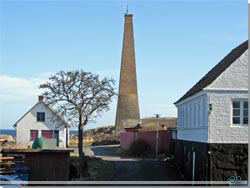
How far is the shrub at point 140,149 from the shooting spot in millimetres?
45312

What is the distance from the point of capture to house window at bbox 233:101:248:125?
2338 centimetres

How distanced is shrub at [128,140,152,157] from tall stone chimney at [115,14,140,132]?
85.0ft

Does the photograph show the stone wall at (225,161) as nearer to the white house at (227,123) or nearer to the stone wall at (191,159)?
the white house at (227,123)

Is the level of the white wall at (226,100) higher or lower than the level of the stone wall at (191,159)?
higher

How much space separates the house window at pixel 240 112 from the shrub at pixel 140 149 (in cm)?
2209

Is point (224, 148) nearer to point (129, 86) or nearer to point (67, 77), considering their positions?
point (67, 77)

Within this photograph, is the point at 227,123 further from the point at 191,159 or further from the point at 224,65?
the point at 191,159

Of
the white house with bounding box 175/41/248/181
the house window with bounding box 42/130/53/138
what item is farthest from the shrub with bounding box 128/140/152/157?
the white house with bounding box 175/41/248/181

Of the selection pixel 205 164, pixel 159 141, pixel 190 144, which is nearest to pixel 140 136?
pixel 159 141

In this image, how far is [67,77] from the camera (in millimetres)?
36688

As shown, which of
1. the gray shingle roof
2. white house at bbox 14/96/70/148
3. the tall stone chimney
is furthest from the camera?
the tall stone chimney

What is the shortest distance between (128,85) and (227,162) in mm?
49480

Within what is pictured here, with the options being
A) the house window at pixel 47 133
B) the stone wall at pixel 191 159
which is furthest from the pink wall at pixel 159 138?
the house window at pixel 47 133

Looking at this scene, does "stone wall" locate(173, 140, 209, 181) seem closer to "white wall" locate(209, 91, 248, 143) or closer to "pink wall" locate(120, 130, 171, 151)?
"white wall" locate(209, 91, 248, 143)
